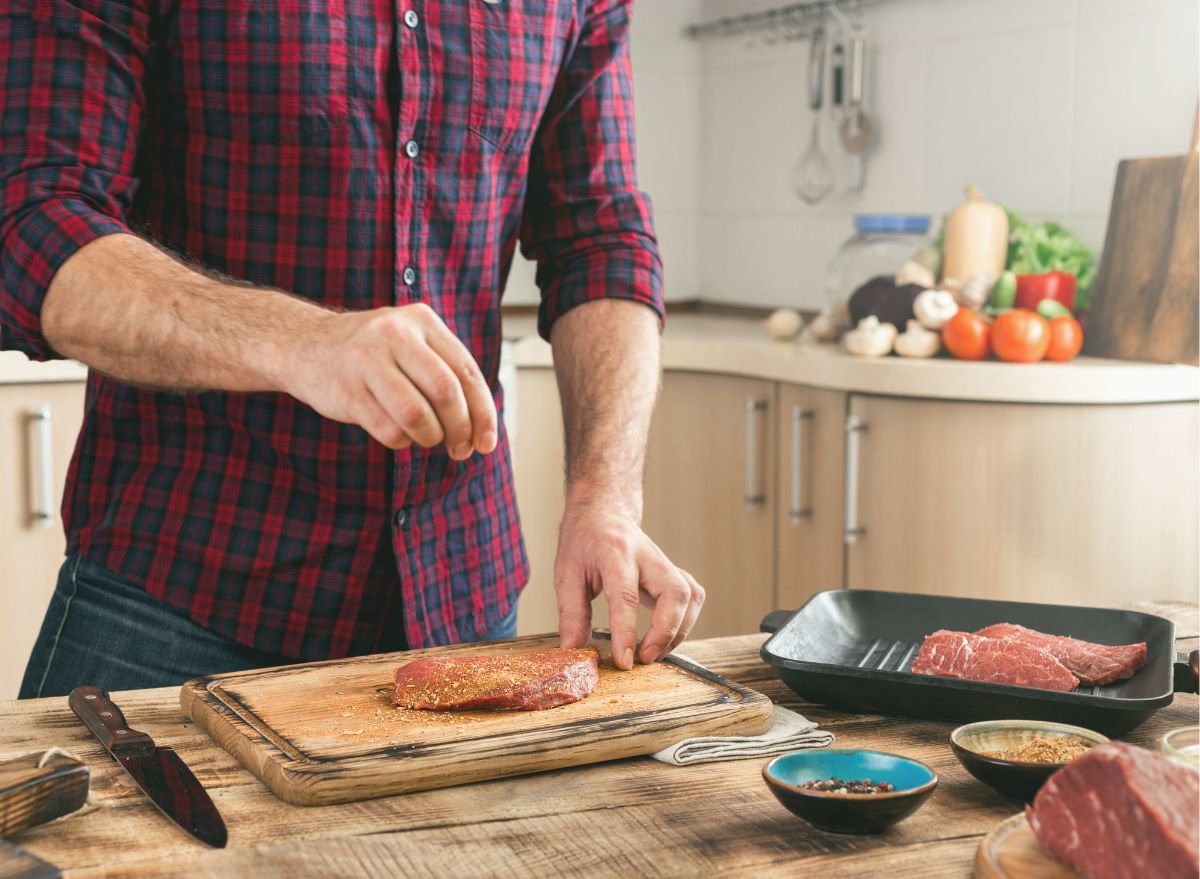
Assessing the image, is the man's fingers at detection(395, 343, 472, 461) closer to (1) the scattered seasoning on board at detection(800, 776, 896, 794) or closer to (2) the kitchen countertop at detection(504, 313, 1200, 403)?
(1) the scattered seasoning on board at detection(800, 776, 896, 794)

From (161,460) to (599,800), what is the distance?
67 centimetres

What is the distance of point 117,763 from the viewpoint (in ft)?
3.07

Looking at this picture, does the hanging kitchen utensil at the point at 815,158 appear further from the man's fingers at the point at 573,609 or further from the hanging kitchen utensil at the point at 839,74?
the man's fingers at the point at 573,609

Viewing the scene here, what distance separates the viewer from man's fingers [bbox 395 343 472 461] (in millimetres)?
908

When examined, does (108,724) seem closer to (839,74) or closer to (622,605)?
(622,605)

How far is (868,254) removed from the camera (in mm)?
2811

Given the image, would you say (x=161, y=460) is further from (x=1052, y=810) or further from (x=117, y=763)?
(x=1052, y=810)

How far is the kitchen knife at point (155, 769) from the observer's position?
814 mm

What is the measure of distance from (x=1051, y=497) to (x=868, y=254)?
28.4 inches

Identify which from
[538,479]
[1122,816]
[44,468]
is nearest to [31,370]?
[44,468]

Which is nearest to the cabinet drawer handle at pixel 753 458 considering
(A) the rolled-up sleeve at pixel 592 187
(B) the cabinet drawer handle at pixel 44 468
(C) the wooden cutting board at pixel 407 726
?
(A) the rolled-up sleeve at pixel 592 187

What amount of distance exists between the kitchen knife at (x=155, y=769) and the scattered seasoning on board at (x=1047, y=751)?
1.55ft

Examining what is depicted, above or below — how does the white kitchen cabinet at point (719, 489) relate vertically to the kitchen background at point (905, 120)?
below

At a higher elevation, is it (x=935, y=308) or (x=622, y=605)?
(x=935, y=308)
